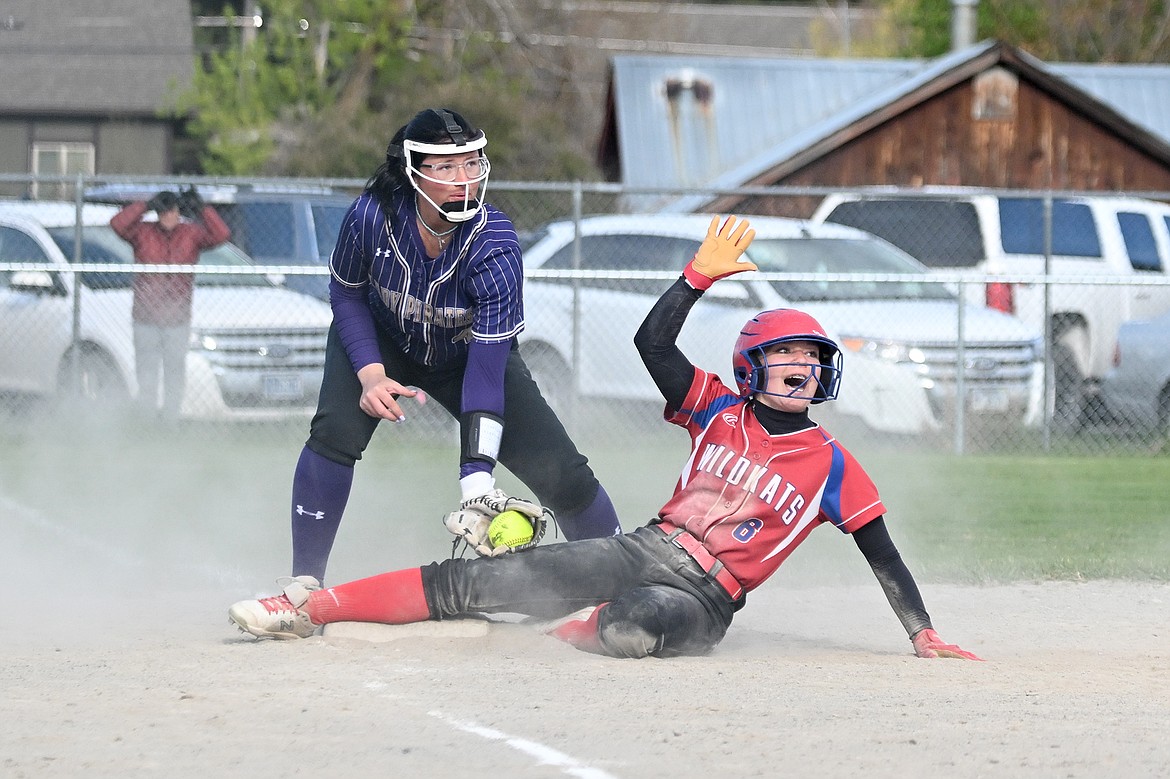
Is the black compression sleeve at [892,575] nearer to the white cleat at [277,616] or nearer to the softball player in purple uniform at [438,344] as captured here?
the softball player in purple uniform at [438,344]

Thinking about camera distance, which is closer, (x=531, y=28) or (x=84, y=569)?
(x=84, y=569)

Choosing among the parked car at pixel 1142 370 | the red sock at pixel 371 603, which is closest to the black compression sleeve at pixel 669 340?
the red sock at pixel 371 603

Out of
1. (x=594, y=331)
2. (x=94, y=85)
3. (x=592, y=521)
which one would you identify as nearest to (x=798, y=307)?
(x=594, y=331)

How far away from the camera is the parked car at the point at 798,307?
1177cm

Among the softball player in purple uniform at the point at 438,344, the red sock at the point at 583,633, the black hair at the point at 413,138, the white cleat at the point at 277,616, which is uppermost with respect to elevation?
the black hair at the point at 413,138

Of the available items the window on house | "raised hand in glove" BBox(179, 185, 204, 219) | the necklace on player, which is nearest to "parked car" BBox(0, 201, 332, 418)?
"raised hand in glove" BBox(179, 185, 204, 219)

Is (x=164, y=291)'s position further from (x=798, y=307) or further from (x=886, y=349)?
(x=886, y=349)

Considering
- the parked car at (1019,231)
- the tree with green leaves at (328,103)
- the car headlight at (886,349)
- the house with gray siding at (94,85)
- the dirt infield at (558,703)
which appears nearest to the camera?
the dirt infield at (558,703)

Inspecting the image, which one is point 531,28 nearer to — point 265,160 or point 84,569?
point 265,160

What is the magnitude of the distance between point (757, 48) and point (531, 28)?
23.3 metres

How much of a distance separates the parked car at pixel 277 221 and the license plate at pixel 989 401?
5.06 metres

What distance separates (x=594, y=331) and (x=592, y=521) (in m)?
6.20

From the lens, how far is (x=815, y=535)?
9289 mm

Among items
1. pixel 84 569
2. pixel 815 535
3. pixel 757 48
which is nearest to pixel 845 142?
pixel 815 535
